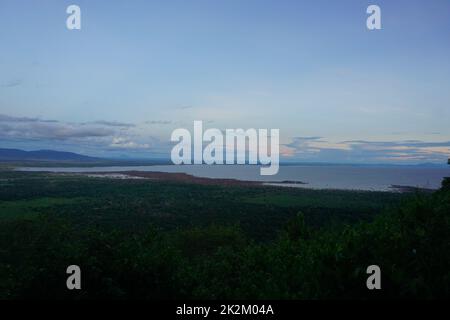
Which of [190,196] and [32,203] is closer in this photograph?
[32,203]

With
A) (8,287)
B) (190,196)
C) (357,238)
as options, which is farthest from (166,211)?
(357,238)

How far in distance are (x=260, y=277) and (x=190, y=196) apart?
75.3m

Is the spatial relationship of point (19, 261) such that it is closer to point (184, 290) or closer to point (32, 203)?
point (184, 290)

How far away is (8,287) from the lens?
16156 millimetres

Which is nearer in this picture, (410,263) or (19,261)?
(410,263)

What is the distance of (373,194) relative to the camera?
324 ft

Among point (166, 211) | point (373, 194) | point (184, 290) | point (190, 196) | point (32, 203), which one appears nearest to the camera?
point (184, 290)
